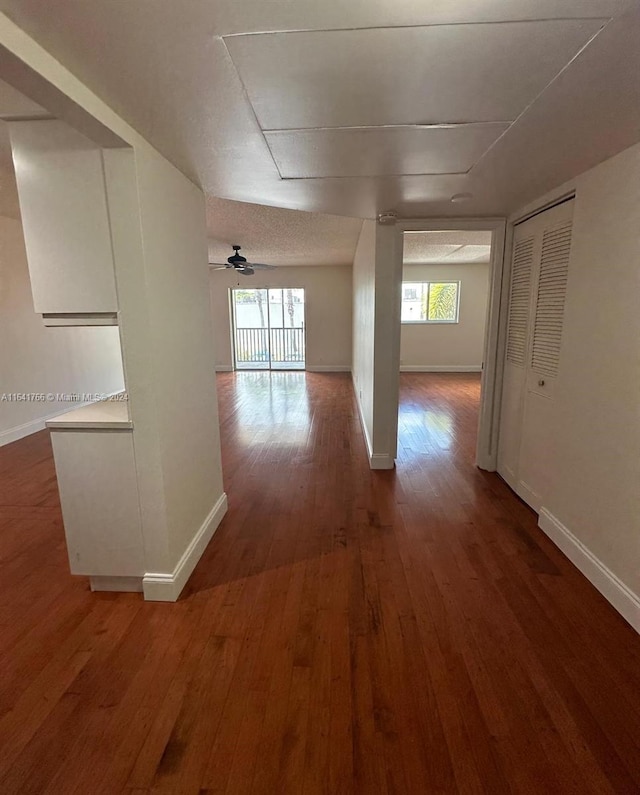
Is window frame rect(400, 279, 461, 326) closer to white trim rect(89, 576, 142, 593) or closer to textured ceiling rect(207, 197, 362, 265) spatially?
textured ceiling rect(207, 197, 362, 265)

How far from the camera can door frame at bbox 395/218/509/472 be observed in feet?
9.70

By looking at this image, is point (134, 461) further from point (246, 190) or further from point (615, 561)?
point (615, 561)

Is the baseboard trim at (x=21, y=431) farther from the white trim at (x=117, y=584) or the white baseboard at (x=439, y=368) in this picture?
Result: the white baseboard at (x=439, y=368)

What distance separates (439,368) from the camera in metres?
8.45


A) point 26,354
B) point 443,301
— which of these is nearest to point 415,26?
point 26,354

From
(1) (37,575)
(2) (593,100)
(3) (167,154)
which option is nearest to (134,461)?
(1) (37,575)

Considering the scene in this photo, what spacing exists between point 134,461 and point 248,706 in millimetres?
1037

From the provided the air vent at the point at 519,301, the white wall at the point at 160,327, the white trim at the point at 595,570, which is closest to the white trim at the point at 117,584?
the white wall at the point at 160,327

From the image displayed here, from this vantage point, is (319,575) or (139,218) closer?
(139,218)

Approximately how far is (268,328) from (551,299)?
22.5 feet

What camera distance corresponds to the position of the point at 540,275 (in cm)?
252

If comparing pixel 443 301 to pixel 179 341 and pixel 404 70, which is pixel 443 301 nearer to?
pixel 179 341

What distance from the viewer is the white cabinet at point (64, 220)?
147cm

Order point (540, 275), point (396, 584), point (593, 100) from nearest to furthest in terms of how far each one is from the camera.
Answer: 1. point (593, 100)
2. point (396, 584)
3. point (540, 275)
